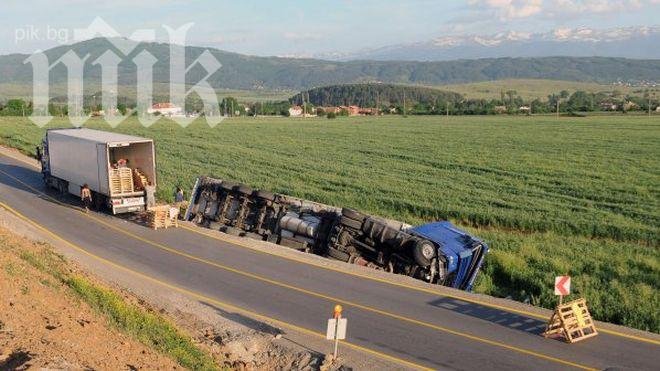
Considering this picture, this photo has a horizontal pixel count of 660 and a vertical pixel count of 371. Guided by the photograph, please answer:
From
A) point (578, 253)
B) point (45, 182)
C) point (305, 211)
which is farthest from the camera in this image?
point (45, 182)

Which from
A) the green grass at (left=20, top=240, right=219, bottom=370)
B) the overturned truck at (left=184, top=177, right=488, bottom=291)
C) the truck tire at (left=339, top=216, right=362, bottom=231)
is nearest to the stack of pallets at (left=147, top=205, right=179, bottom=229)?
the overturned truck at (left=184, top=177, right=488, bottom=291)

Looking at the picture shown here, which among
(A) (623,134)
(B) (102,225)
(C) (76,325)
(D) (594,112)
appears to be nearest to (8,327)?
(C) (76,325)

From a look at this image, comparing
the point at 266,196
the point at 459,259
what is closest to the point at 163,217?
the point at 266,196

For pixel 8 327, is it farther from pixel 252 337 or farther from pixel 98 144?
pixel 98 144

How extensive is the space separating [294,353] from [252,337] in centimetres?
125

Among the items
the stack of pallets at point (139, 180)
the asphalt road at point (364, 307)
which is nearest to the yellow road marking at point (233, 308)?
the asphalt road at point (364, 307)

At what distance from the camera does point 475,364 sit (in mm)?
12703

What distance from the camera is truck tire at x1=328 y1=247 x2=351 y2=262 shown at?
796 inches

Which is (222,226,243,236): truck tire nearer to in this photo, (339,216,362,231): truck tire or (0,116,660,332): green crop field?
(339,216,362,231): truck tire

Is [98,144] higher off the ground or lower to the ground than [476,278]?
higher

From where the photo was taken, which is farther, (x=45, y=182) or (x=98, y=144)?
(x=45, y=182)

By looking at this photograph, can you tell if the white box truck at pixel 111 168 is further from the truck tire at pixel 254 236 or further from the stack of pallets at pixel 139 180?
the truck tire at pixel 254 236

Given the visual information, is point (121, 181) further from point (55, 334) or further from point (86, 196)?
point (55, 334)

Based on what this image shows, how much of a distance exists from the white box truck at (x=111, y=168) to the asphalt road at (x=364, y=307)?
189 cm
